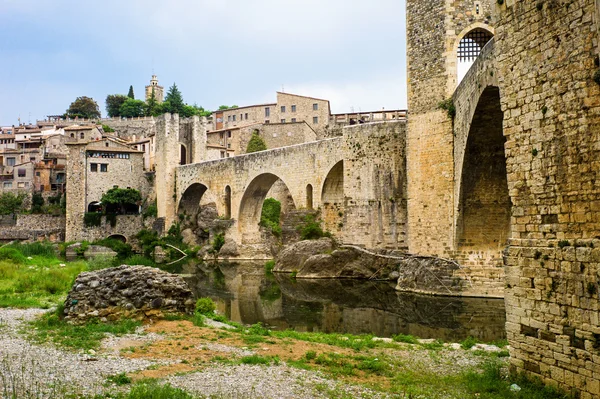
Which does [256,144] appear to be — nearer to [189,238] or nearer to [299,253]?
[189,238]

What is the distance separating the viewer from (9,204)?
44.6 m

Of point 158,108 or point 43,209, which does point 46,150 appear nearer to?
point 43,209

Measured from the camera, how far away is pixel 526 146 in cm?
699

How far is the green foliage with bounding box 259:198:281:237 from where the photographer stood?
114 feet

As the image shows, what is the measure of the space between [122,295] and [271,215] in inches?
1024

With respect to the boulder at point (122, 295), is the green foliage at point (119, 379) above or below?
below

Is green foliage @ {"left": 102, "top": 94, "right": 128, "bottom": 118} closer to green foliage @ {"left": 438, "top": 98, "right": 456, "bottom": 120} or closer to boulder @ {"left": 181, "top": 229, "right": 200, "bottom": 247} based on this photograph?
boulder @ {"left": 181, "top": 229, "right": 200, "bottom": 247}

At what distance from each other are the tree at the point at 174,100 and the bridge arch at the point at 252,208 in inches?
1561

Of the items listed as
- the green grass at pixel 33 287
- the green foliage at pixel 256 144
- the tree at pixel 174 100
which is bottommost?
the green grass at pixel 33 287

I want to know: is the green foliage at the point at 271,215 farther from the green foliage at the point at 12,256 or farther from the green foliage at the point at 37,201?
the green foliage at the point at 37,201

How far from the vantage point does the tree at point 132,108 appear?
76.1m

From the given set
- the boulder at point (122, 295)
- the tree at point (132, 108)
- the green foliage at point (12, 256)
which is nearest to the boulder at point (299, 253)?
the green foliage at point (12, 256)

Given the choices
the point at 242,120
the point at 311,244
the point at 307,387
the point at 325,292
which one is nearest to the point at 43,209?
the point at 242,120

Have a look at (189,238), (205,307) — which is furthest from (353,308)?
(189,238)
